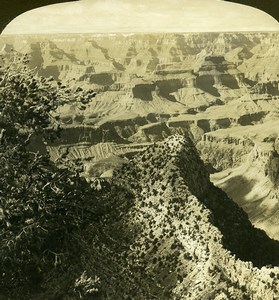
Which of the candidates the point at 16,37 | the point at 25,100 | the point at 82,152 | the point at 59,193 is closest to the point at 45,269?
the point at 59,193

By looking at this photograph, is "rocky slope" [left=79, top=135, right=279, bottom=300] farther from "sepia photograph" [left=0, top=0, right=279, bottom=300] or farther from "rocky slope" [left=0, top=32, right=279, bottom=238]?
"rocky slope" [left=0, top=32, right=279, bottom=238]

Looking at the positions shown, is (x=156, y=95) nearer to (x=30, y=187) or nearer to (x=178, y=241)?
(x=178, y=241)

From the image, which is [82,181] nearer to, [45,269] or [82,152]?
[82,152]

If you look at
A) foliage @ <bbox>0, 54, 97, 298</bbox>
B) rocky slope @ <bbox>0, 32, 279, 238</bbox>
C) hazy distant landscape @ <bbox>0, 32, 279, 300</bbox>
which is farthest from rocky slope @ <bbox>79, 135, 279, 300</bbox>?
foliage @ <bbox>0, 54, 97, 298</bbox>

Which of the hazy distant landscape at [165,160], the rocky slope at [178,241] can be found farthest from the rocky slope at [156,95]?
the rocky slope at [178,241]

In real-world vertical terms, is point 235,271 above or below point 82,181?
below
